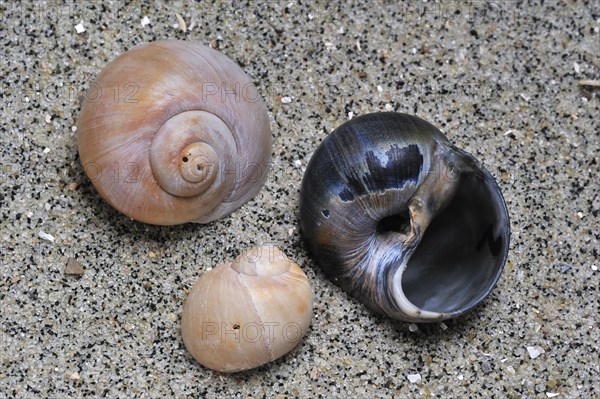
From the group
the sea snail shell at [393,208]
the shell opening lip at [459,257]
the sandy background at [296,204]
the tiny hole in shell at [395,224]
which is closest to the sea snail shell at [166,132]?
the sandy background at [296,204]

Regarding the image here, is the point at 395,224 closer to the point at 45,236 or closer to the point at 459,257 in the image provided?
the point at 459,257

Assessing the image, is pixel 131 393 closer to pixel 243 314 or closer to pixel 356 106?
pixel 243 314

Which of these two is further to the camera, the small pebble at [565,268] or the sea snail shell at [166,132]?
the small pebble at [565,268]

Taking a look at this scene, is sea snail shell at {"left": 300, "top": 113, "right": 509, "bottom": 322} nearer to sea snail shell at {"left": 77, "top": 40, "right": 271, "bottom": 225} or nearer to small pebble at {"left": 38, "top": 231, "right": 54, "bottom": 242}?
sea snail shell at {"left": 77, "top": 40, "right": 271, "bottom": 225}

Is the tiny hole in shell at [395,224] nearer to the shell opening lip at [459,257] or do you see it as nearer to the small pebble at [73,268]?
the shell opening lip at [459,257]

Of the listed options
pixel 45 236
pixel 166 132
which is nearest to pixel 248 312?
pixel 166 132
